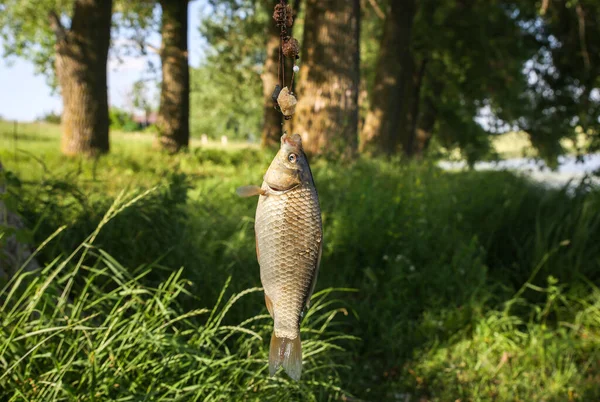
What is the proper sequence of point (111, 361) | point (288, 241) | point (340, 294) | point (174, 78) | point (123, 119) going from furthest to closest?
point (123, 119)
point (174, 78)
point (340, 294)
point (111, 361)
point (288, 241)

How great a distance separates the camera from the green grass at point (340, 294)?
3391 mm

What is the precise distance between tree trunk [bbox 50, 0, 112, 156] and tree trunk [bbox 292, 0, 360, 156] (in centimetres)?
458

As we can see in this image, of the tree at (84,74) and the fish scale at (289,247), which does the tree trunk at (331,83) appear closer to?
the tree at (84,74)

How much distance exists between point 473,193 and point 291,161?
686 centimetres

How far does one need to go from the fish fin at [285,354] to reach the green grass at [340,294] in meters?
1.53

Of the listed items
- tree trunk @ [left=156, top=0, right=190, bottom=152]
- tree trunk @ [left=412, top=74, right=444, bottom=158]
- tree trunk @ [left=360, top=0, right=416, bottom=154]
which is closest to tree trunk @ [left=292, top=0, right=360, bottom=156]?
tree trunk @ [left=360, top=0, right=416, bottom=154]

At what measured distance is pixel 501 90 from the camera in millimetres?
17500

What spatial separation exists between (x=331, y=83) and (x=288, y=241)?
7161 mm

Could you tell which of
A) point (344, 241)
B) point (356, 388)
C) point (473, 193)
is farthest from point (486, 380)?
point (473, 193)

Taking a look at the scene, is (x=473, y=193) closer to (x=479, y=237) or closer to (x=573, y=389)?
(x=479, y=237)

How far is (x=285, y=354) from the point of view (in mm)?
1718

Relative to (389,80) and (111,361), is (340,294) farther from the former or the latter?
(389,80)

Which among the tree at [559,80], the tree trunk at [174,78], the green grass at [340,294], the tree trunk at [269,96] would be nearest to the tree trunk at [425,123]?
the tree at [559,80]

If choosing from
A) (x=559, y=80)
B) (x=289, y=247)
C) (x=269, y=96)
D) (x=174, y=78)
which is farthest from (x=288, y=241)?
(x=559, y=80)
